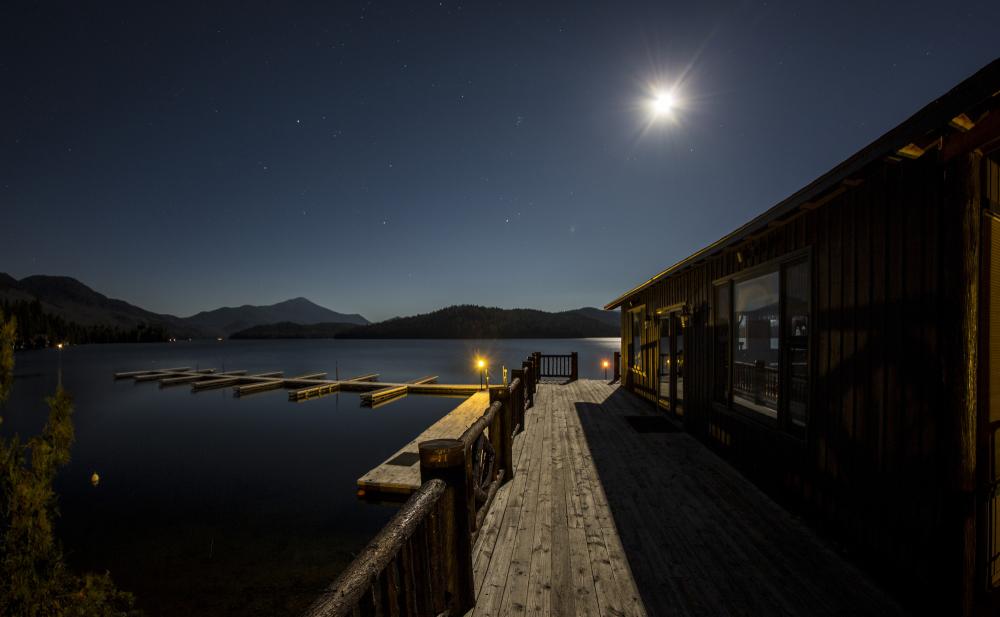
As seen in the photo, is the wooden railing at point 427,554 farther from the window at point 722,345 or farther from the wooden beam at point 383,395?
the wooden beam at point 383,395

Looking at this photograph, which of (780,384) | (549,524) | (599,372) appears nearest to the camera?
(549,524)

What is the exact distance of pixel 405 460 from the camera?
916 centimetres

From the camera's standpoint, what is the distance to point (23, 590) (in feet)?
23.3

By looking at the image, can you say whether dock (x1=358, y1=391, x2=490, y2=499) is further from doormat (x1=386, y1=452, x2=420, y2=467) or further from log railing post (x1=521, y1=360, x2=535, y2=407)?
log railing post (x1=521, y1=360, x2=535, y2=407)

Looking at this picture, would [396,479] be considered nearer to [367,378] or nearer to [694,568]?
[694,568]

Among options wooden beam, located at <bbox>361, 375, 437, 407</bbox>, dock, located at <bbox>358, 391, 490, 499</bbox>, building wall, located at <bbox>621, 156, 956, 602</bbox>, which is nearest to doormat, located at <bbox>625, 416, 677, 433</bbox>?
building wall, located at <bbox>621, 156, 956, 602</bbox>

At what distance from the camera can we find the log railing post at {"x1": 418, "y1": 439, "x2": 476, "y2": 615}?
2387mm

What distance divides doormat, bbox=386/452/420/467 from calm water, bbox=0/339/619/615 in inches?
79.9

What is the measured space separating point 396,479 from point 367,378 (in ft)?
85.9

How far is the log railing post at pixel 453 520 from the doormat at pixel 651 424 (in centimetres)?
552

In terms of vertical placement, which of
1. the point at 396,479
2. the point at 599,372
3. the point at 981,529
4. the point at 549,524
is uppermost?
the point at 981,529

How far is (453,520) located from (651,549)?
196 cm

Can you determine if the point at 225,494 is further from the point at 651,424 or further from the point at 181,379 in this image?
the point at 181,379

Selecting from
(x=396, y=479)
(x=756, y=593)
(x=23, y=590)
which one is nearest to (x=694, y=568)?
(x=756, y=593)
